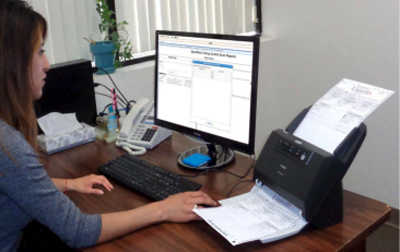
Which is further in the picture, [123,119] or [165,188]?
[123,119]

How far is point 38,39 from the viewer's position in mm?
1146

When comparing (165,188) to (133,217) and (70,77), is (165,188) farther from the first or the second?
(70,77)

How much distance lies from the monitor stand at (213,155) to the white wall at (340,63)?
1.35 metres

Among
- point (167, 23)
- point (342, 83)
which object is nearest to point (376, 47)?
point (167, 23)

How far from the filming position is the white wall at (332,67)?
2.45 meters

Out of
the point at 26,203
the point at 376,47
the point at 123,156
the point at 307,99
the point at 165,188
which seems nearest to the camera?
the point at 26,203

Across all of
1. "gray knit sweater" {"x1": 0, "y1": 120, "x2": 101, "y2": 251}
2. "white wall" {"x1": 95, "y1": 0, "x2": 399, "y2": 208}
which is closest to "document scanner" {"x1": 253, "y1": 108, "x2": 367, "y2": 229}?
"gray knit sweater" {"x1": 0, "y1": 120, "x2": 101, "y2": 251}

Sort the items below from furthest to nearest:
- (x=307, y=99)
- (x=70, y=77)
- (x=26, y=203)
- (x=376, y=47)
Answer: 1. (x=307, y=99)
2. (x=376, y=47)
3. (x=70, y=77)
4. (x=26, y=203)

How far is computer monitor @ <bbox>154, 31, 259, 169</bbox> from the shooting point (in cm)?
139

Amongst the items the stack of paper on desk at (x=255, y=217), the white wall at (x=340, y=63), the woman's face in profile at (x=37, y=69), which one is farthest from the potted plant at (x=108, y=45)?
the stack of paper on desk at (x=255, y=217)

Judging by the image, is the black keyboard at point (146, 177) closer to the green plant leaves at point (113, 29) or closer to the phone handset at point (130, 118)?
the phone handset at point (130, 118)

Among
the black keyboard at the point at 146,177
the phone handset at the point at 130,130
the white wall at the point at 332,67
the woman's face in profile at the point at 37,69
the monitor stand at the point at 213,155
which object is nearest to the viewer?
the woman's face in profile at the point at 37,69

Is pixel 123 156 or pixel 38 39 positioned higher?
pixel 38 39

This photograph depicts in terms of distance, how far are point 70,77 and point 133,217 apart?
3.25 feet
